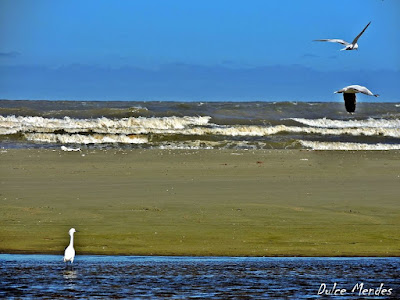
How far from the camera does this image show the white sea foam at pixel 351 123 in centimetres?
4293

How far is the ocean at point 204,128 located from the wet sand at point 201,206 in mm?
7969

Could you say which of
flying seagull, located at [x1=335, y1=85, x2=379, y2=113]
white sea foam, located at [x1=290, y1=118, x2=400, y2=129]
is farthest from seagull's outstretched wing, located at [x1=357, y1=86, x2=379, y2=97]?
white sea foam, located at [x1=290, y1=118, x2=400, y2=129]

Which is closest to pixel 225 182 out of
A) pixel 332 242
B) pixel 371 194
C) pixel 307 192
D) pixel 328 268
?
pixel 307 192

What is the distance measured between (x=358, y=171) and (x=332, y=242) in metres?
8.82

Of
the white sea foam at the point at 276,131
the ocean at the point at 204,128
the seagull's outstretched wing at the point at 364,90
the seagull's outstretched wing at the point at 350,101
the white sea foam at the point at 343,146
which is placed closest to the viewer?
the seagull's outstretched wing at the point at 364,90

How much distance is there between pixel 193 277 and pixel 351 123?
3536cm

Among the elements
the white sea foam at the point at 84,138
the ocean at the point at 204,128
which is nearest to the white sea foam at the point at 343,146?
the ocean at the point at 204,128

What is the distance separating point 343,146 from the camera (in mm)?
31734

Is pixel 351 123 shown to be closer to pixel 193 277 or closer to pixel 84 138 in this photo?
pixel 84 138

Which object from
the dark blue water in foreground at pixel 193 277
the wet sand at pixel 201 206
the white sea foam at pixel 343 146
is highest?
the white sea foam at pixel 343 146

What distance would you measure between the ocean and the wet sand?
7.97 metres
